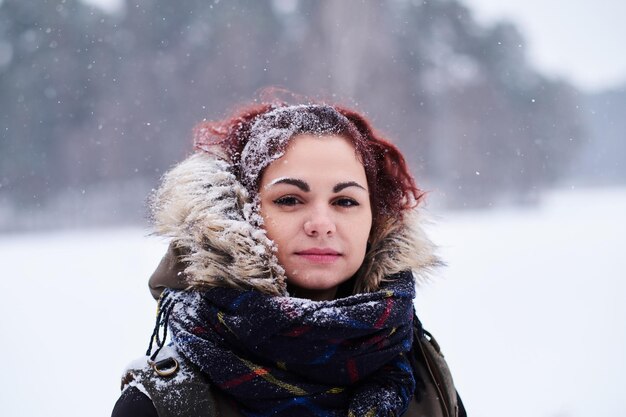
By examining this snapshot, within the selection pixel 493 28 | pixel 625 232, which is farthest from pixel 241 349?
pixel 493 28

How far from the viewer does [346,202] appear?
143cm

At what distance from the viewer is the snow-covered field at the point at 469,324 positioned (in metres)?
3.92

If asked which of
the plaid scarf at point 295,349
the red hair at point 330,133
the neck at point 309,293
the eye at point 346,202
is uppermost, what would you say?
the red hair at point 330,133

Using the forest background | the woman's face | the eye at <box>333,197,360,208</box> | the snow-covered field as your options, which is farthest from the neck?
the forest background

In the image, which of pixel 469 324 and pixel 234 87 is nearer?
pixel 469 324

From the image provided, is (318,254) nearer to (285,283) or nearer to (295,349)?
(285,283)

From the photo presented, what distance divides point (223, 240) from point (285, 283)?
170mm

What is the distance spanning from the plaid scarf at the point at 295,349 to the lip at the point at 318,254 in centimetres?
12

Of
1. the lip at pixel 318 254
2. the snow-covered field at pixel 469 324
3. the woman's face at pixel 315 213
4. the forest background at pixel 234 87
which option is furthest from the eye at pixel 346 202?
the forest background at pixel 234 87

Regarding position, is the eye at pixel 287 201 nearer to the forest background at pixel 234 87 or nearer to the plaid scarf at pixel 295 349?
the plaid scarf at pixel 295 349

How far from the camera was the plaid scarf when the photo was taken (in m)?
1.22

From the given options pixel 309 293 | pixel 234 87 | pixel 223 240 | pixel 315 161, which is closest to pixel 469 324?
pixel 309 293

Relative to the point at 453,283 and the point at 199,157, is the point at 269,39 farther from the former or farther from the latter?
the point at 199,157

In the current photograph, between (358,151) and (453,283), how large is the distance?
20.5ft
